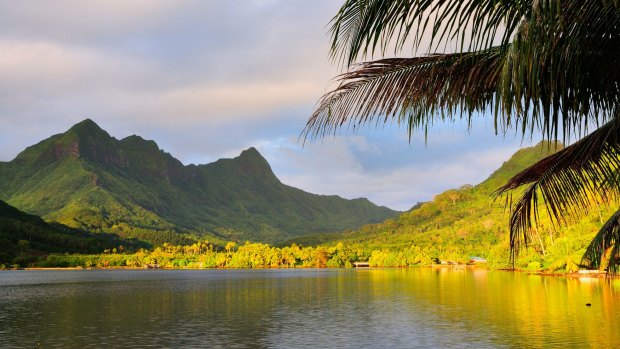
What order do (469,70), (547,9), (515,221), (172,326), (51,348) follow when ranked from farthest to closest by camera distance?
(172,326) → (51,348) → (515,221) → (469,70) → (547,9)

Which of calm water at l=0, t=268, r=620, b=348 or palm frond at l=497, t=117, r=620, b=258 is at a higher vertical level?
palm frond at l=497, t=117, r=620, b=258

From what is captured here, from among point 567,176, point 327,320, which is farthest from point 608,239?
point 327,320

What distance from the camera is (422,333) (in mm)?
50438

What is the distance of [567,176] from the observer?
313 inches

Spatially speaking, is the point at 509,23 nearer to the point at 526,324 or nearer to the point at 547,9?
the point at 547,9

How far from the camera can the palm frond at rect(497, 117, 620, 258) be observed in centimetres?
742

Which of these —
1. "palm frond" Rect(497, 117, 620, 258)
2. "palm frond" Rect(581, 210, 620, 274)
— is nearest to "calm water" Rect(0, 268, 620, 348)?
"palm frond" Rect(581, 210, 620, 274)

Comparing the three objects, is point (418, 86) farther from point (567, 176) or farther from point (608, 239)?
point (608, 239)

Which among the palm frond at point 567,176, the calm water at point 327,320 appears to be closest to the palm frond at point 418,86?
the palm frond at point 567,176

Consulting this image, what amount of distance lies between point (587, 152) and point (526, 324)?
51569 mm

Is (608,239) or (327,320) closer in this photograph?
(608,239)

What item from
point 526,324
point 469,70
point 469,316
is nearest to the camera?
point 469,70

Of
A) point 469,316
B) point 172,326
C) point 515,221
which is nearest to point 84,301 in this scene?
point 172,326

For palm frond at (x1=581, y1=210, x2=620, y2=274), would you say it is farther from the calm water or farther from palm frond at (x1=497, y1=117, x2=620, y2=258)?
the calm water
